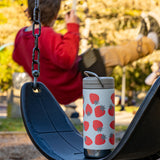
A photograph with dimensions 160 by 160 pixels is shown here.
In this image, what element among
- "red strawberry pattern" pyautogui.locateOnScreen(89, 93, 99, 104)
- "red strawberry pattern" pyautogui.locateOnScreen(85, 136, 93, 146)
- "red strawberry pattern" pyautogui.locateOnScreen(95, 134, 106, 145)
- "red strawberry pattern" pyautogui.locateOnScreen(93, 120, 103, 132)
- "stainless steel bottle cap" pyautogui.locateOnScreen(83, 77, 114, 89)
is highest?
"stainless steel bottle cap" pyautogui.locateOnScreen(83, 77, 114, 89)

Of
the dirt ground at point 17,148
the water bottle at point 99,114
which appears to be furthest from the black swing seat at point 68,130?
the dirt ground at point 17,148

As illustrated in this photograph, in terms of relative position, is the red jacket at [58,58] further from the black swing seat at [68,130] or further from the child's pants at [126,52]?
the black swing seat at [68,130]

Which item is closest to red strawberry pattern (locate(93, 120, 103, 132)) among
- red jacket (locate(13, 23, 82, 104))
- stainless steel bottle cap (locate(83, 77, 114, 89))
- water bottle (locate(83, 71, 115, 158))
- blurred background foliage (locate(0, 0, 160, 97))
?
water bottle (locate(83, 71, 115, 158))

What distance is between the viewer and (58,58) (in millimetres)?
2354

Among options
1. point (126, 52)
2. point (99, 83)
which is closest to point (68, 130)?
point (99, 83)

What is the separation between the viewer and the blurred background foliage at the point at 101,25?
950cm

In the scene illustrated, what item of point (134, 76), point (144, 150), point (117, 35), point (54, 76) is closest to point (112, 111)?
point (144, 150)

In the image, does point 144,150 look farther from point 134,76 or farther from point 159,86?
point 134,76

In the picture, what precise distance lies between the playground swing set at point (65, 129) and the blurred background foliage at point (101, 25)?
6.45 metres

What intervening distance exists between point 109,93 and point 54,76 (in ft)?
3.55

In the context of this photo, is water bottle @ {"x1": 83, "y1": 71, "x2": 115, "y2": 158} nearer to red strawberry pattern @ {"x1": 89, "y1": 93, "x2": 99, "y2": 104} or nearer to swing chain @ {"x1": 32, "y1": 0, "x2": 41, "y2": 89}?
red strawberry pattern @ {"x1": 89, "y1": 93, "x2": 99, "y2": 104}

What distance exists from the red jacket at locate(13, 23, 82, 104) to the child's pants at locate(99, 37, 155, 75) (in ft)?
0.74

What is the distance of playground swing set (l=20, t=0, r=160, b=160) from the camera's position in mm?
1257

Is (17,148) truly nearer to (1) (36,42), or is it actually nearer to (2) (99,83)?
(1) (36,42)
